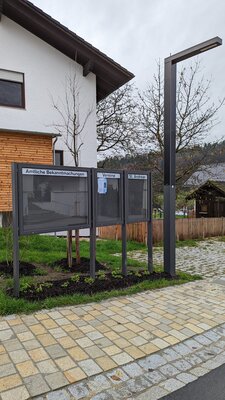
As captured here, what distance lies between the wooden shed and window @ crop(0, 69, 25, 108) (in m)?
15.4

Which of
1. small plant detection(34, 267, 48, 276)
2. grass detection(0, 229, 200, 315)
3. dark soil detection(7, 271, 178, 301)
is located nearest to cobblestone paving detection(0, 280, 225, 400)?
grass detection(0, 229, 200, 315)

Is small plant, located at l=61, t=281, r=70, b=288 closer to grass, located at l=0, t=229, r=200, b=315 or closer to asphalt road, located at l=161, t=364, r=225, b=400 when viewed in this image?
grass, located at l=0, t=229, r=200, b=315

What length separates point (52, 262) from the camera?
6.88 metres

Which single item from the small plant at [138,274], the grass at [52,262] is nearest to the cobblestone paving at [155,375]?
the grass at [52,262]

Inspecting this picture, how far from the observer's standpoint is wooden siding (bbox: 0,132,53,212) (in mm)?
10641

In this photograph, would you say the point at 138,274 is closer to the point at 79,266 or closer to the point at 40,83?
the point at 79,266

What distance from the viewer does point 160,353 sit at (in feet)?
10.9

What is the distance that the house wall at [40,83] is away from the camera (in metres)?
11.4

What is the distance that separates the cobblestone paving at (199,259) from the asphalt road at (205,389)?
412 cm

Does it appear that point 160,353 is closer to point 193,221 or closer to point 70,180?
point 70,180

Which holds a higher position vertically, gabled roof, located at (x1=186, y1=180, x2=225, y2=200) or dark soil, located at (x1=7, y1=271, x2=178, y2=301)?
gabled roof, located at (x1=186, y1=180, x2=225, y2=200)

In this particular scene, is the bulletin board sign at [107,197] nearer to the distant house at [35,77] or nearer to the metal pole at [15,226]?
the metal pole at [15,226]

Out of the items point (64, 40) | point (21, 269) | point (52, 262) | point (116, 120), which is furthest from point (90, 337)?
point (116, 120)

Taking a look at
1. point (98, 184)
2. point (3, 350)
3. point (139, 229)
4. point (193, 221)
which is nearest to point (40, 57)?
point (139, 229)
